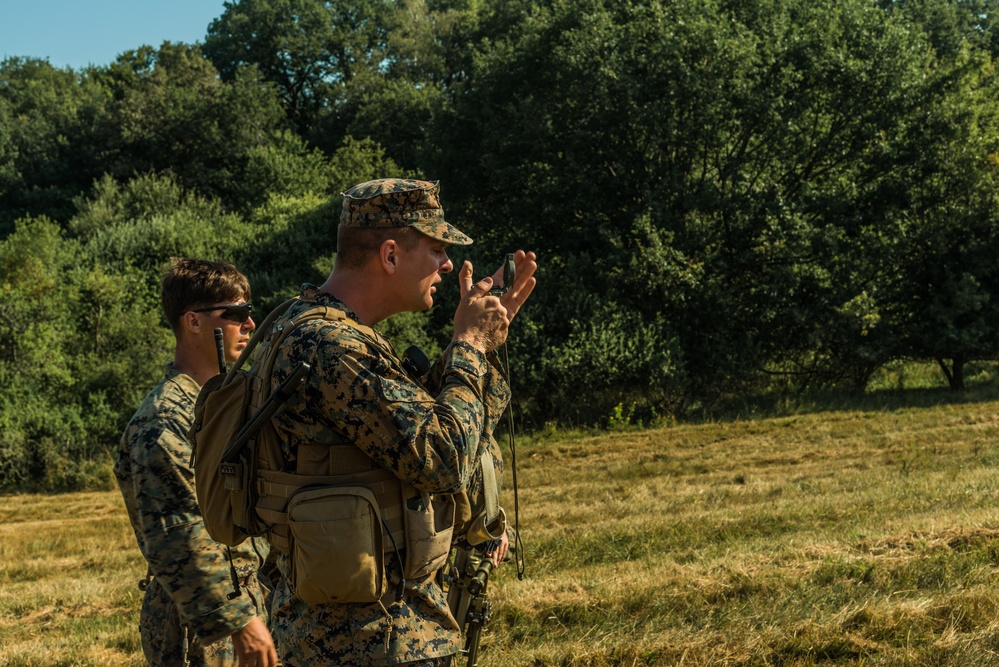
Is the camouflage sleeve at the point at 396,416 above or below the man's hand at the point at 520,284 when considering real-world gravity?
below

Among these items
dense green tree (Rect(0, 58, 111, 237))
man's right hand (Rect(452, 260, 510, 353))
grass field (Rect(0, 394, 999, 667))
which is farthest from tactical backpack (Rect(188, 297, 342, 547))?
dense green tree (Rect(0, 58, 111, 237))

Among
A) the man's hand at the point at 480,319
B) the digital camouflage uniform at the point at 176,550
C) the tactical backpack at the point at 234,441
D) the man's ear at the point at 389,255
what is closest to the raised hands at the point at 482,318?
the man's hand at the point at 480,319

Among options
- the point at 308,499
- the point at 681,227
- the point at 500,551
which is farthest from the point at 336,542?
the point at 681,227

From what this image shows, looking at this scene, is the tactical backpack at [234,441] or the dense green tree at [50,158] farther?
the dense green tree at [50,158]

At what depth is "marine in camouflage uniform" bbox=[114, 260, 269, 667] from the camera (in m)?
3.35

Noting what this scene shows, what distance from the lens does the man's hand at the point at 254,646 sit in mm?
3320

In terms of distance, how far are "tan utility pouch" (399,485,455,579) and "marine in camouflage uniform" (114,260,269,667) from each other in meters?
0.87

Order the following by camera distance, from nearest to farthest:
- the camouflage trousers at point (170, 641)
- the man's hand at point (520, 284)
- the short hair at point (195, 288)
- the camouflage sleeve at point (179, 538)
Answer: the man's hand at point (520, 284) < the camouflage sleeve at point (179, 538) < the camouflage trousers at point (170, 641) < the short hair at point (195, 288)

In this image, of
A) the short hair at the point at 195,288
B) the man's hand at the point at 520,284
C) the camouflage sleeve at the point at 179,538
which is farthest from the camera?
the short hair at the point at 195,288

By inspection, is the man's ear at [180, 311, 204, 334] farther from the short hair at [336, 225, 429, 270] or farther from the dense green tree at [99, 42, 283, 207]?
the dense green tree at [99, 42, 283, 207]

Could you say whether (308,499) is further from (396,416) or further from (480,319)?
(480,319)

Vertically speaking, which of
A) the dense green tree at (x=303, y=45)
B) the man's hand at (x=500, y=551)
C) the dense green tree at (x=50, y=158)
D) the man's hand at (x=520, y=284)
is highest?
the dense green tree at (x=303, y=45)

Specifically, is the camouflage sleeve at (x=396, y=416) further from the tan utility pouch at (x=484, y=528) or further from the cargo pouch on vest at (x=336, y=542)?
the tan utility pouch at (x=484, y=528)

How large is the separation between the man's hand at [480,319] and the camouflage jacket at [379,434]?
0.05m
